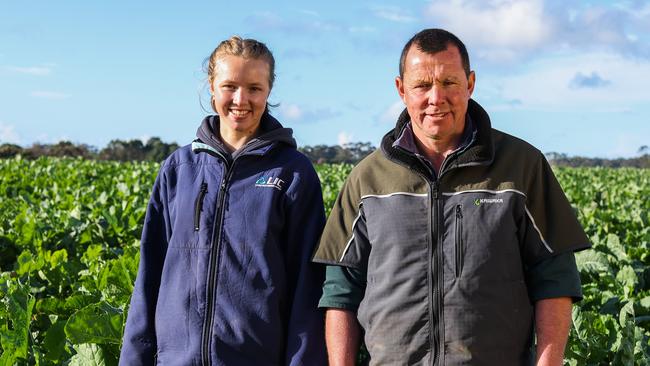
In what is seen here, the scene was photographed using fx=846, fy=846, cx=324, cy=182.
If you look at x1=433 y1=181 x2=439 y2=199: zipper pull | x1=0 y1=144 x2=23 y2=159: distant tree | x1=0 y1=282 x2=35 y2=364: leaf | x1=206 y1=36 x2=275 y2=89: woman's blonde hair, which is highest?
x1=0 y1=144 x2=23 y2=159: distant tree

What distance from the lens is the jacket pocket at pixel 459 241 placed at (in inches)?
112

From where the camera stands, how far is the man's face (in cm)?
291

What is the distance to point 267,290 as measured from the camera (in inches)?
127

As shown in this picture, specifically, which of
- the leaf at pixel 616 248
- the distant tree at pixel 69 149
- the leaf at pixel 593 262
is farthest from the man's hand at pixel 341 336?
the distant tree at pixel 69 149

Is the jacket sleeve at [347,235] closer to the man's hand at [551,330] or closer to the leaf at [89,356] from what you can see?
the man's hand at [551,330]

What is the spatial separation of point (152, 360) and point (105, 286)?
1.10 metres

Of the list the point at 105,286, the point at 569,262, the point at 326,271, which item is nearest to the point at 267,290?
the point at 326,271

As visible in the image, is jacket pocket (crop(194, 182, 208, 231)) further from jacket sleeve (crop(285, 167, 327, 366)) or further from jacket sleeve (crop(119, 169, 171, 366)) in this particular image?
jacket sleeve (crop(285, 167, 327, 366))

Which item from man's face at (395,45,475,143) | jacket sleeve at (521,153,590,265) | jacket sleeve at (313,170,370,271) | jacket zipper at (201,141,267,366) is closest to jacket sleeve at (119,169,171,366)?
jacket zipper at (201,141,267,366)

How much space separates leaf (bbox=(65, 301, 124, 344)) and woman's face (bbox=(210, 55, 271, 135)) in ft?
3.42

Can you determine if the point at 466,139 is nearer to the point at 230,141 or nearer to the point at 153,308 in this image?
the point at 230,141

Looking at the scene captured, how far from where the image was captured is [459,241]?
2.88 meters

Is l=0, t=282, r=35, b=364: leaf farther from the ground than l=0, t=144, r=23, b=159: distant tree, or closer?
closer

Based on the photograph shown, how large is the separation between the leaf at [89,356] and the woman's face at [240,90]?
1.13 m
